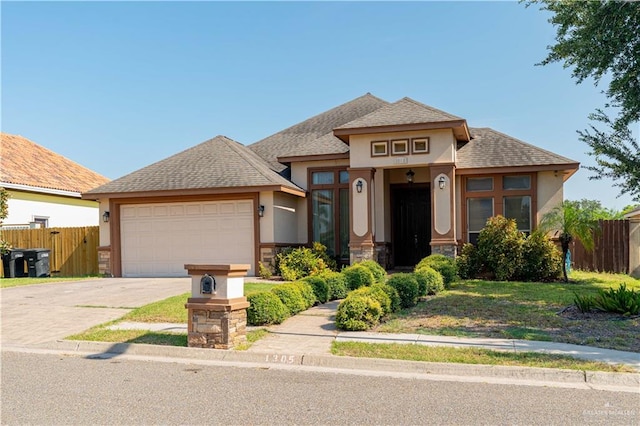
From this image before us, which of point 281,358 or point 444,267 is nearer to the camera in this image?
point 281,358

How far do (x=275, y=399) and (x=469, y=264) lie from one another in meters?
11.7

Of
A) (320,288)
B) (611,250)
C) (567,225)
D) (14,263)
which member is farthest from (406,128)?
(14,263)

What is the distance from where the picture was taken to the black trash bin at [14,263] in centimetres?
1905

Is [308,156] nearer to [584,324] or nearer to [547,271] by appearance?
[547,271]

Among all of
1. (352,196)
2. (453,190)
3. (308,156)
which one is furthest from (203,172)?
(453,190)

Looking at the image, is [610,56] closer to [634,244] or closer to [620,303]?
[620,303]

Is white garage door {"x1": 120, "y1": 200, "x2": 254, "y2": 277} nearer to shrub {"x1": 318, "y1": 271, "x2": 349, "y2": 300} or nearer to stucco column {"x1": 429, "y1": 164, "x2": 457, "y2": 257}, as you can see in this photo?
shrub {"x1": 318, "y1": 271, "x2": 349, "y2": 300}

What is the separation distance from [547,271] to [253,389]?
11.9m

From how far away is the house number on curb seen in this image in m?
7.41

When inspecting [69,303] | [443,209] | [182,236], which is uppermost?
[443,209]

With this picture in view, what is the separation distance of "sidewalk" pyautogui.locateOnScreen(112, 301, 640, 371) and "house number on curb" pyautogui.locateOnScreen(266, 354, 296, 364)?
0.11 m

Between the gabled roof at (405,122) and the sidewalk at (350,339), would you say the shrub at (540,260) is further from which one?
the sidewalk at (350,339)

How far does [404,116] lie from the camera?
55.8 ft

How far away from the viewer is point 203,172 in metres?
18.2
